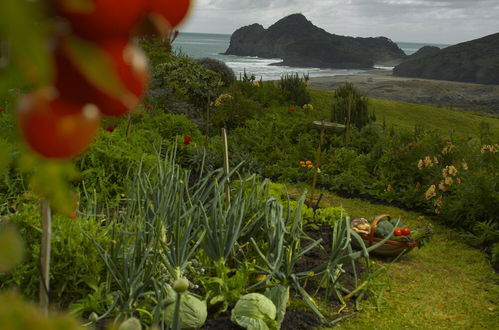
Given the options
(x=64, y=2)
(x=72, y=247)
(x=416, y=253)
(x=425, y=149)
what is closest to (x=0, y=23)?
(x=64, y=2)

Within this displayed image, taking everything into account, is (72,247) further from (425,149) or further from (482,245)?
(425,149)

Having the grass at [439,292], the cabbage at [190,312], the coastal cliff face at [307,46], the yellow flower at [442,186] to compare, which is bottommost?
the grass at [439,292]

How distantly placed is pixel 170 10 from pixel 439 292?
5327 millimetres

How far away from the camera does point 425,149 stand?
877cm

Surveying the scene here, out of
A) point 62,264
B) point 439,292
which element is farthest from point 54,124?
point 439,292

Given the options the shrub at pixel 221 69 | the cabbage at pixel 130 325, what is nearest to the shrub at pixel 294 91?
the shrub at pixel 221 69

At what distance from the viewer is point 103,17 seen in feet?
1.04

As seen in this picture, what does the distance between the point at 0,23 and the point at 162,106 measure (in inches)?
521

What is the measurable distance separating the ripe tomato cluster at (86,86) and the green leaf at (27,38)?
0.06ft

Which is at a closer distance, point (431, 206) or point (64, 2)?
point (64, 2)

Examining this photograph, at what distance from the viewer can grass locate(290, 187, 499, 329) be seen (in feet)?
14.5

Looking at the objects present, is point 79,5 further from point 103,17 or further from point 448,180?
point 448,180

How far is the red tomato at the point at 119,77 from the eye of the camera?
13.1 inches

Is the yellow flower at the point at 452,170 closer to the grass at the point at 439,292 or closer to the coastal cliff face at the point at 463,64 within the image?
the grass at the point at 439,292
